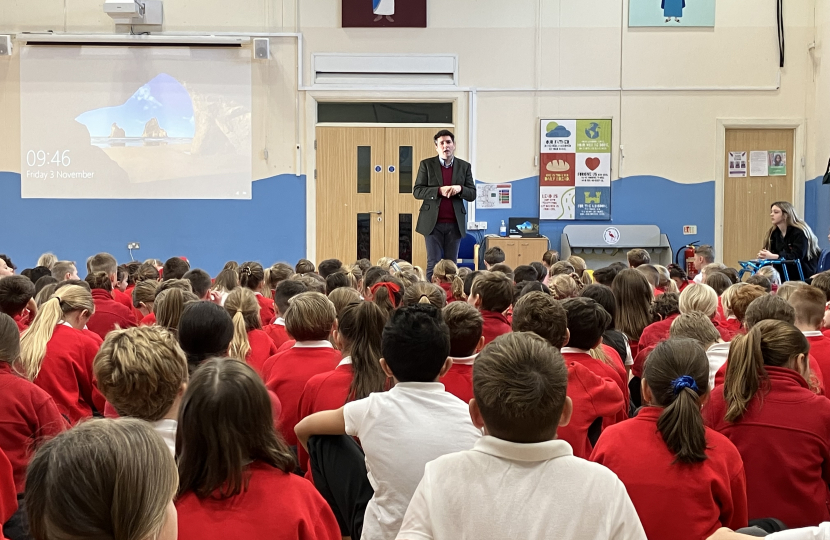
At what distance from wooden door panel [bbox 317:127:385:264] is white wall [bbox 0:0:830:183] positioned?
285 millimetres

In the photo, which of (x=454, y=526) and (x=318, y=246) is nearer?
(x=454, y=526)

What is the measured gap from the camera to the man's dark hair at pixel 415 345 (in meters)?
2.00

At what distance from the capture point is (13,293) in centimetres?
343

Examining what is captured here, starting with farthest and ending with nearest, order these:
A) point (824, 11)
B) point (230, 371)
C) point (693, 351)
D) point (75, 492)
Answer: point (824, 11), point (693, 351), point (230, 371), point (75, 492)

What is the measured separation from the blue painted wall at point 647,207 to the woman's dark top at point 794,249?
6.83ft

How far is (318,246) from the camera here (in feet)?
30.9

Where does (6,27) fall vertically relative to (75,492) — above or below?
above

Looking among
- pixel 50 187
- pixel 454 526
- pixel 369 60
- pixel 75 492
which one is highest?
pixel 369 60

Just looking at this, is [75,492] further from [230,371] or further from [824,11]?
[824,11]

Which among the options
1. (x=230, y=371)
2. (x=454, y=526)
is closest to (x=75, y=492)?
(x=230, y=371)

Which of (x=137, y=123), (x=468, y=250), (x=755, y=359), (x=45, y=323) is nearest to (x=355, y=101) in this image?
(x=468, y=250)

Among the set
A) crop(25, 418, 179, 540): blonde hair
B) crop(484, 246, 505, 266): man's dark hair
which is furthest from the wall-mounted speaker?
crop(25, 418, 179, 540): blonde hair

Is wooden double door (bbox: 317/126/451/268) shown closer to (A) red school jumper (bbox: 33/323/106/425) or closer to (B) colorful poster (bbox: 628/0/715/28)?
(B) colorful poster (bbox: 628/0/715/28)

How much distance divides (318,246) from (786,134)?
18.0 ft
